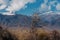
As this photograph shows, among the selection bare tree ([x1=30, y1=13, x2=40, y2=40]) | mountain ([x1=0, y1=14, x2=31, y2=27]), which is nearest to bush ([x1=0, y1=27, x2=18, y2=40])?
bare tree ([x1=30, y1=13, x2=40, y2=40])

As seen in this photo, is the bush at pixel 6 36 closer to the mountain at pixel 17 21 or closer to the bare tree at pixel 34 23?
the bare tree at pixel 34 23

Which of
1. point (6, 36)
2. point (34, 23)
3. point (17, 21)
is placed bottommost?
point (6, 36)

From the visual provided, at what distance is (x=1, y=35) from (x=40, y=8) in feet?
17.3

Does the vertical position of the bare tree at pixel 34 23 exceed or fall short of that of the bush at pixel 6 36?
it exceeds it

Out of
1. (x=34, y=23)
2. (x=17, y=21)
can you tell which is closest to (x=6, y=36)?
(x=34, y=23)

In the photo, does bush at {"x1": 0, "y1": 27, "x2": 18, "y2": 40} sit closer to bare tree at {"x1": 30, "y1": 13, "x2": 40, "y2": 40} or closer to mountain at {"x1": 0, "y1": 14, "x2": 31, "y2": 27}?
bare tree at {"x1": 30, "y1": 13, "x2": 40, "y2": 40}

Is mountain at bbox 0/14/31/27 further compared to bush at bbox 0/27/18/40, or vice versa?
mountain at bbox 0/14/31/27

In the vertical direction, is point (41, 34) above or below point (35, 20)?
below

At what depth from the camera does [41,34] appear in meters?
19.1

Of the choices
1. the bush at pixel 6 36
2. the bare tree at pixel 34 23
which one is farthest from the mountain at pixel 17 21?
the bush at pixel 6 36

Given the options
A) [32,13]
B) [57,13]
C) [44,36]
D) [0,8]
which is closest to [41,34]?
[44,36]

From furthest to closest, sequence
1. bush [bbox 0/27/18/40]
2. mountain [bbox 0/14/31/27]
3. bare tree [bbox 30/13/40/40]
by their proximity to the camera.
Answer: mountain [bbox 0/14/31/27] → bare tree [bbox 30/13/40/40] → bush [bbox 0/27/18/40]

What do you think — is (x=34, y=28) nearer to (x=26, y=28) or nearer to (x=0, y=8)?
(x=26, y=28)

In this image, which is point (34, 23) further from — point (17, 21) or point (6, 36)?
point (17, 21)
